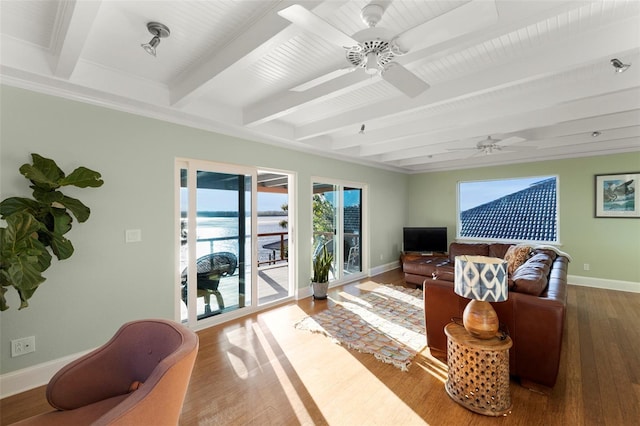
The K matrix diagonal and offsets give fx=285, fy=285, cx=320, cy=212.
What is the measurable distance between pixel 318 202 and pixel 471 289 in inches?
136

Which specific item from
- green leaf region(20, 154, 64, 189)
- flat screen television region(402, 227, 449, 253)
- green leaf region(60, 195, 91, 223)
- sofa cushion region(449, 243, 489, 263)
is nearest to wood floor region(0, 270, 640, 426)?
green leaf region(60, 195, 91, 223)

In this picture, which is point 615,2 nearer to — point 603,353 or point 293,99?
point 293,99

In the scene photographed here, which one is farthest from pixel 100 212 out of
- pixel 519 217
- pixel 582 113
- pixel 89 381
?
pixel 519 217

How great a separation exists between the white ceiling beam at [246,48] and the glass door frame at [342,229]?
2632 mm

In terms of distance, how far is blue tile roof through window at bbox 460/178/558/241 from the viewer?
18.6 ft

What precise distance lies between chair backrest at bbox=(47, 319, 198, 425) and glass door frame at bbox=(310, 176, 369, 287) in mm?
3394

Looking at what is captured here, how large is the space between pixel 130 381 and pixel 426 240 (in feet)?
19.4

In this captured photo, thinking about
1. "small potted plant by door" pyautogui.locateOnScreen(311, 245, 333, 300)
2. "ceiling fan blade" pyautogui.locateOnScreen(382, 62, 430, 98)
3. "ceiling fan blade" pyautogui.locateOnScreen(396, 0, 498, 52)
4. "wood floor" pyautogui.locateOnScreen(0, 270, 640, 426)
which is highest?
"ceiling fan blade" pyautogui.locateOnScreen(396, 0, 498, 52)

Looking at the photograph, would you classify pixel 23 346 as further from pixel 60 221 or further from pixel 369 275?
pixel 369 275

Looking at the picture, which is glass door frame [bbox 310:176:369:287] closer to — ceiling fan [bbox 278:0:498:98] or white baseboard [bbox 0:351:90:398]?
ceiling fan [bbox 278:0:498:98]

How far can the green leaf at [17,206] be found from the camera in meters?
2.05

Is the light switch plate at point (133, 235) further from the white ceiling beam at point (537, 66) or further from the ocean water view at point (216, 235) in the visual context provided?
the white ceiling beam at point (537, 66)

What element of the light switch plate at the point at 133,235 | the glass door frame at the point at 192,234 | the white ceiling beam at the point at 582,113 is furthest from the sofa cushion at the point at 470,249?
the light switch plate at the point at 133,235

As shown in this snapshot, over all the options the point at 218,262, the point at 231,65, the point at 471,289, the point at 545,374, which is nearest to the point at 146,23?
the point at 231,65
